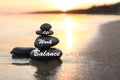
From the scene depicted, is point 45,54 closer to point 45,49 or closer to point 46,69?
point 45,49

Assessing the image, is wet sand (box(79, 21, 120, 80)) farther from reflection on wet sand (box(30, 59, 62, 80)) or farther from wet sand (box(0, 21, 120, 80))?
reflection on wet sand (box(30, 59, 62, 80))

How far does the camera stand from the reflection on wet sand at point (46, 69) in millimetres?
13637

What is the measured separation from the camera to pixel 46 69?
14867 millimetres

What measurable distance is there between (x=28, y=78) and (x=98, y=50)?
722cm

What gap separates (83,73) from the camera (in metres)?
14.2

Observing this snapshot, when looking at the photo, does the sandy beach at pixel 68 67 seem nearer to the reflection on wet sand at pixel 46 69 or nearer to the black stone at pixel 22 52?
the reflection on wet sand at pixel 46 69

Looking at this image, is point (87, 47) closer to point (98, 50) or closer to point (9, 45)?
point (98, 50)

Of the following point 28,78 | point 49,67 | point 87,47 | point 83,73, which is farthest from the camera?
point 87,47

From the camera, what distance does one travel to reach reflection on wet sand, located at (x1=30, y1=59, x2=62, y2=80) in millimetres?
13637

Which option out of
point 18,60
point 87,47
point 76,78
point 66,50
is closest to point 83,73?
point 76,78

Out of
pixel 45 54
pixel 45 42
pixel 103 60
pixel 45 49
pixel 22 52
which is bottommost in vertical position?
pixel 103 60

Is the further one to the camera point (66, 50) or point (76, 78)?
point (66, 50)

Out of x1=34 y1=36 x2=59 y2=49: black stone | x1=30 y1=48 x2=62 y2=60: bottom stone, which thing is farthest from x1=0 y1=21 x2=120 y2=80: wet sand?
x1=34 y1=36 x2=59 y2=49: black stone

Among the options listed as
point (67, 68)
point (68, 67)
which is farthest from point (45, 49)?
point (67, 68)
